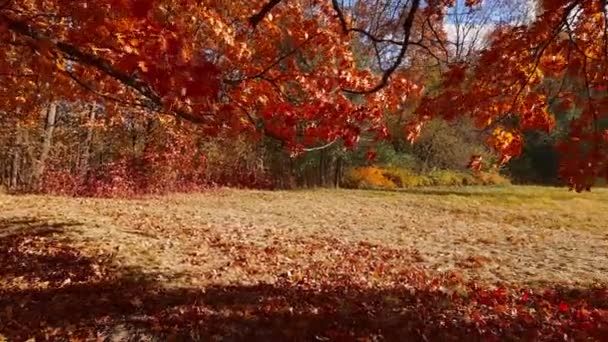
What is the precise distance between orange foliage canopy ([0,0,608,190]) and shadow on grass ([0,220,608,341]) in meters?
1.60

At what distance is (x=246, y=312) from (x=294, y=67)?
3.37 meters

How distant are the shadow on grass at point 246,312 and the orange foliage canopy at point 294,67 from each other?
1602mm

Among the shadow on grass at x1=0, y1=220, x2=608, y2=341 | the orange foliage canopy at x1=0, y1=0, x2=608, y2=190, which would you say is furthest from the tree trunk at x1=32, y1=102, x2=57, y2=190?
the shadow on grass at x1=0, y1=220, x2=608, y2=341

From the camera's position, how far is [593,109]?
5184mm

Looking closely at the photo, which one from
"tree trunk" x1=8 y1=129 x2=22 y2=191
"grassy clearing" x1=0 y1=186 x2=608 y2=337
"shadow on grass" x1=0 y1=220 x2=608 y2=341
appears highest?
"tree trunk" x1=8 y1=129 x2=22 y2=191

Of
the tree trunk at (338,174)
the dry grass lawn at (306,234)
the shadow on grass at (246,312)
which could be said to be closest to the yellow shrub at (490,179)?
the tree trunk at (338,174)

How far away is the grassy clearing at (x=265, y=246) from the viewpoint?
661 centimetres

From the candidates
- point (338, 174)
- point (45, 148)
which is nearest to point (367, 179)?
point (338, 174)

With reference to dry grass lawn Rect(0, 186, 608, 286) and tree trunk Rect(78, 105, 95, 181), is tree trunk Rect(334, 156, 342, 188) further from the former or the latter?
tree trunk Rect(78, 105, 95, 181)

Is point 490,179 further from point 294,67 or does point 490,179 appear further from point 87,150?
point 294,67

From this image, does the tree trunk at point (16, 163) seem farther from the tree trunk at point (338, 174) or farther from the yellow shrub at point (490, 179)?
the yellow shrub at point (490, 179)

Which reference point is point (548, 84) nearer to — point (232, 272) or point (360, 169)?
point (232, 272)

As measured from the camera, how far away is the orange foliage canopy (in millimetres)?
4863

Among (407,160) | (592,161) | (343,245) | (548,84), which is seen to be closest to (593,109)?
(592,161)
